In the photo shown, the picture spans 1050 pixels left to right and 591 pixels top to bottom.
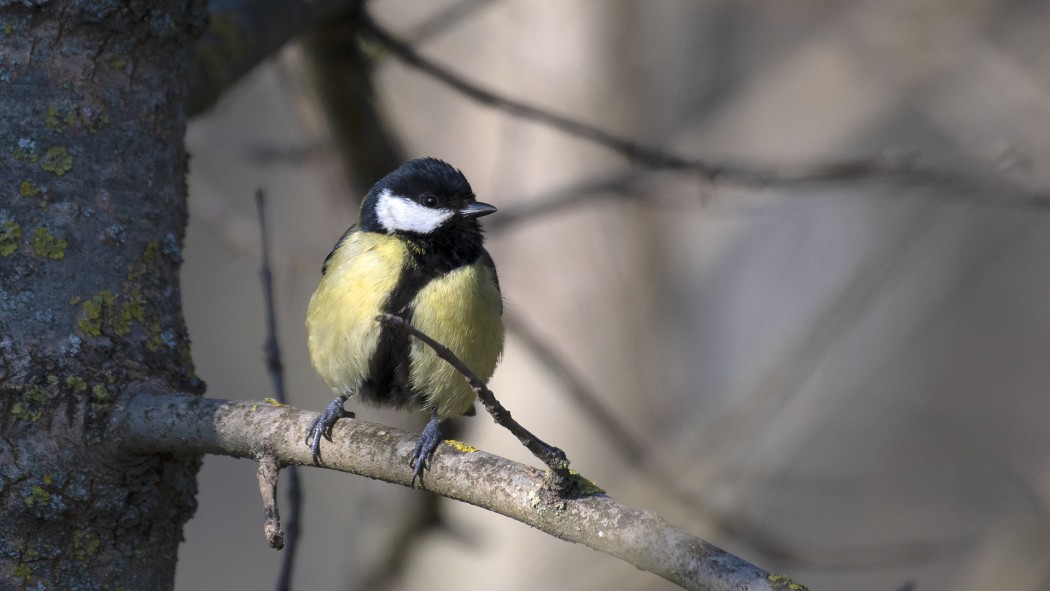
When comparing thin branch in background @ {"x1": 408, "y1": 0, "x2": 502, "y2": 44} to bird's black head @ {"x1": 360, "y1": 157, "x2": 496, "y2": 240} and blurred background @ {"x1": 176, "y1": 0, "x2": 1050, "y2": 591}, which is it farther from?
bird's black head @ {"x1": 360, "y1": 157, "x2": 496, "y2": 240}

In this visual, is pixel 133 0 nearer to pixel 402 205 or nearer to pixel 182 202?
pixel 182 202

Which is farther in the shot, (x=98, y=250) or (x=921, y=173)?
(x=921, y=173)

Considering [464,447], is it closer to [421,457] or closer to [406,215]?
[421,457]

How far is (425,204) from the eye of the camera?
246 cm

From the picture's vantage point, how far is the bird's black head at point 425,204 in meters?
2.43

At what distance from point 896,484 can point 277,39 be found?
19.7 feet

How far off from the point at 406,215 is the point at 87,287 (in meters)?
0.91

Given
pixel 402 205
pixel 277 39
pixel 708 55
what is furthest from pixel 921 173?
pixel 708 55

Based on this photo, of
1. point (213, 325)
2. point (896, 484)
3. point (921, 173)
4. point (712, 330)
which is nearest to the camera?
point (921, 173)

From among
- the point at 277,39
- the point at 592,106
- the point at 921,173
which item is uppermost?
the point at 592,106

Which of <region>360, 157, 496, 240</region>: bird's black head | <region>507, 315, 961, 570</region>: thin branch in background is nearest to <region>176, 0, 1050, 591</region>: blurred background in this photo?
<region>507, 315, 961, 570</region>: thin branch in background

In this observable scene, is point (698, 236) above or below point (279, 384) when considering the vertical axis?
above

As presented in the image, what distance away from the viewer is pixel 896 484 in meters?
6.96

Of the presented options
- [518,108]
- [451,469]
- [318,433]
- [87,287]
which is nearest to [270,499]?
[318,433]
